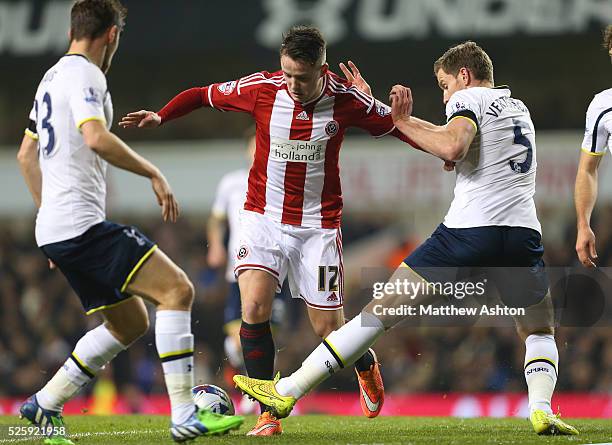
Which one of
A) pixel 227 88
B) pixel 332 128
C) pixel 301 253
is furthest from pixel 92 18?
pixel 301 253

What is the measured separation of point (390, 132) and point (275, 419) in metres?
1.86

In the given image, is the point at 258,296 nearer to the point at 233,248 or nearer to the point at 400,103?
the point at 400,103

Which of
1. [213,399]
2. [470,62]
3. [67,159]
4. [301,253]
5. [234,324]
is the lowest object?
[234,324]

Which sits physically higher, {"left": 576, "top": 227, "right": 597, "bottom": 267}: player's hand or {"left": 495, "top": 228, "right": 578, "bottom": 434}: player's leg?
{"left": 576, "top": 227, "right": 597, "bottom": 267}: player's hand

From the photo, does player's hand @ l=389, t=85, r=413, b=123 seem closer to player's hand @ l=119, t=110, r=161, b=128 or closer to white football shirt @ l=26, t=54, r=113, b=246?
player's hand @ l=119, t=110, r=161, b=128

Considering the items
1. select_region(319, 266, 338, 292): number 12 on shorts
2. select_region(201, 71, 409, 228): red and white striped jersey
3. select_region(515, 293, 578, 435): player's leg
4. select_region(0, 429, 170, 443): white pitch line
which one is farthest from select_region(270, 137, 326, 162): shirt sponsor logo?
select_region(0, 429, 170, 443): white pitch line

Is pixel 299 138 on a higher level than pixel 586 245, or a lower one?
higher

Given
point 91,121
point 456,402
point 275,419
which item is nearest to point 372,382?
point 275,419

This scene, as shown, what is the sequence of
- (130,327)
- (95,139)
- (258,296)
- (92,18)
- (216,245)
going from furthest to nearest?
(216,245), (258,296), (130,327), (92,18), (95,139)

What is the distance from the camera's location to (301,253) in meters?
6.24

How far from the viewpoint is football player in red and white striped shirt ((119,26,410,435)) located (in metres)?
6.07

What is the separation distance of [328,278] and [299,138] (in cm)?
86

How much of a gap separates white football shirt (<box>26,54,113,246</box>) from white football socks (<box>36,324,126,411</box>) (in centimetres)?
65

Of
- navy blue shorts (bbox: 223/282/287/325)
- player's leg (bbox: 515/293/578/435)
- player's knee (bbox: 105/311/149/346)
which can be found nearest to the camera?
player's knee (bbox: 105/311/149/346)
